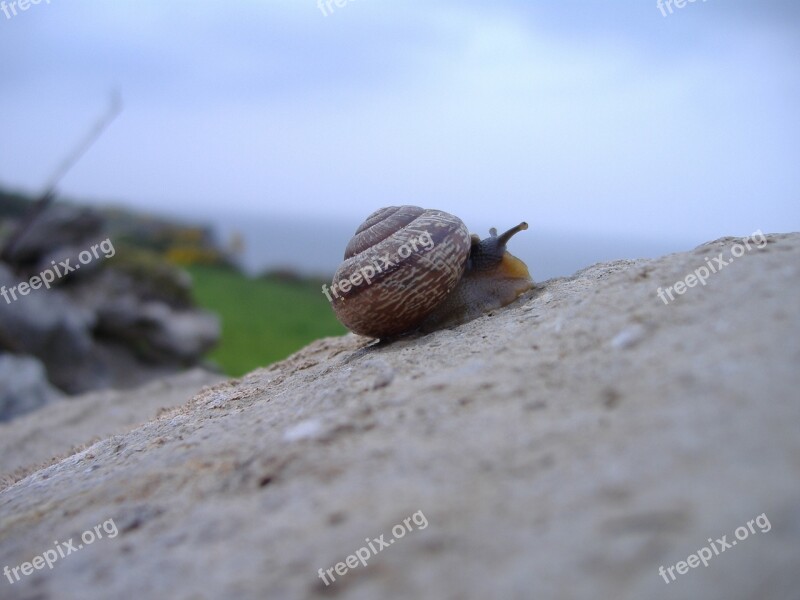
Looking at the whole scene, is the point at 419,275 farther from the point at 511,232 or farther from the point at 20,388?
the point at 20,388

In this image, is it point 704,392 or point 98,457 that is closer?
point 704,392

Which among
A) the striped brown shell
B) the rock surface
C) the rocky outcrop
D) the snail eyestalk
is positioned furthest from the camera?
the rocky outcrop

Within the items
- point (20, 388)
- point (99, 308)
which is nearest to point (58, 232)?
point (99, 308)

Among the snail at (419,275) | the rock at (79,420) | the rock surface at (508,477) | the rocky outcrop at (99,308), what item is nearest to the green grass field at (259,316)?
the rocky outcrop at (99,308)

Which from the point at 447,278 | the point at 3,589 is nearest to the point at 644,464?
the point at 3,589

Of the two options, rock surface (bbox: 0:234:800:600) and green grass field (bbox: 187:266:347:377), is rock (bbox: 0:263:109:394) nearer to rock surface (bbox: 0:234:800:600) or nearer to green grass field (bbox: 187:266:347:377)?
green grass field (bbox: 187:266:347:377)

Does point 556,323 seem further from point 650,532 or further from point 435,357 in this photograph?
point 650,532

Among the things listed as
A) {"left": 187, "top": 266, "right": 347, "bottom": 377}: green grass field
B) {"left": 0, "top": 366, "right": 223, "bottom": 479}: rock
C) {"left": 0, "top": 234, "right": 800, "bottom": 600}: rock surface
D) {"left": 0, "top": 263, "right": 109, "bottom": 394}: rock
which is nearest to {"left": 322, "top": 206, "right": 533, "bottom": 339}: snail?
{"left": 0, "top": 234, "right": 800, "bottom": 600}: rock surface

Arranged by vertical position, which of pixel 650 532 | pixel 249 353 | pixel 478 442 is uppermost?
pixel 478 442
